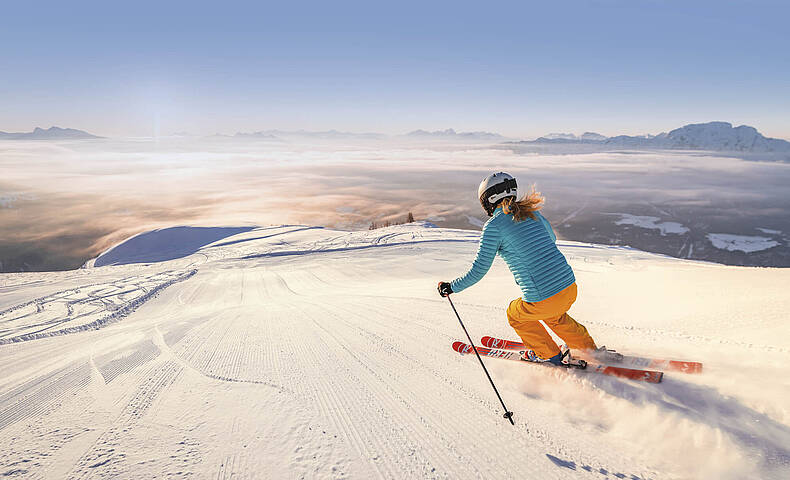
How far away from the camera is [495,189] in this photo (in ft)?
11.4

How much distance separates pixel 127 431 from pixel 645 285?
8.58 m

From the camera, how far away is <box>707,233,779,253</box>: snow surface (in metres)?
173

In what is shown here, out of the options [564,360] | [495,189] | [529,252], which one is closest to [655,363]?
[564,360]

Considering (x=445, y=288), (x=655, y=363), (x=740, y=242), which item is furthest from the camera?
(x=740, y=242)

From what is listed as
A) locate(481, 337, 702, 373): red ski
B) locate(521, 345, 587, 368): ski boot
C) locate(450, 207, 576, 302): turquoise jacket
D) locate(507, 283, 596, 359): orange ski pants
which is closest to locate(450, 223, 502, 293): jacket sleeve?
locate(450, 207, 576, 302): turquoise jacket

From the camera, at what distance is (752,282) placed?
232 inches

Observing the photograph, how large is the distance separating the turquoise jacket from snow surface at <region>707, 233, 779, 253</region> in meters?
227

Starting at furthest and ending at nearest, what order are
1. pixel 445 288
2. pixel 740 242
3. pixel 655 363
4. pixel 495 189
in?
pixel 740 242 < pixel 445 288 < pixel 655 363 < pixel 495 189

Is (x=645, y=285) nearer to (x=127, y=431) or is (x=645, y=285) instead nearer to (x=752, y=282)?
(x=752, y=282)

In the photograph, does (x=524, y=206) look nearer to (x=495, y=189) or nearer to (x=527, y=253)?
(x=495, y=189)

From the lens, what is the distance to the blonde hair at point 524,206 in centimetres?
331

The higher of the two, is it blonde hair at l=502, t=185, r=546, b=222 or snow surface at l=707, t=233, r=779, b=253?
blonde hair at l=502, t=185, r=546, b=222

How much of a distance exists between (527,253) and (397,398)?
1811 millimetres

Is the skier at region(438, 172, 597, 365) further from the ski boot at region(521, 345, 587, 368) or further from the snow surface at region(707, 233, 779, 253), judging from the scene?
the snow surface at region(707, 233, 779, 253)
